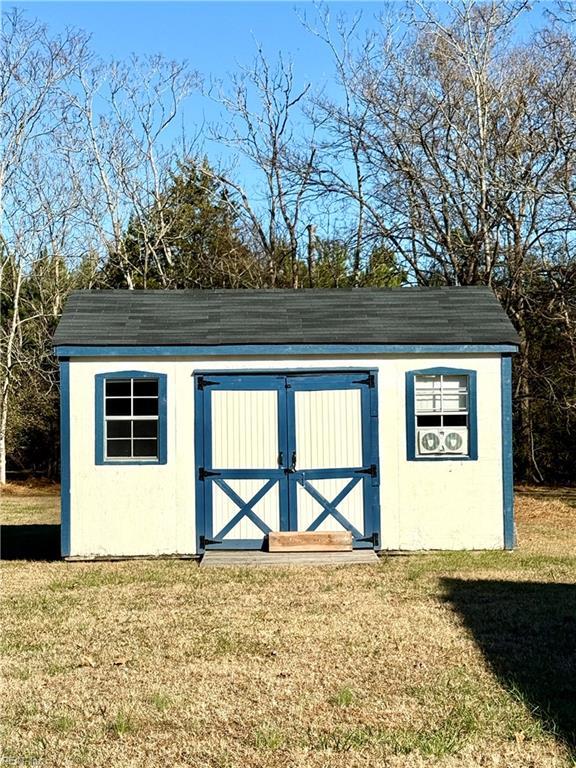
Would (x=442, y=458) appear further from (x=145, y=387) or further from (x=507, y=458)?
(x=145, y=387)

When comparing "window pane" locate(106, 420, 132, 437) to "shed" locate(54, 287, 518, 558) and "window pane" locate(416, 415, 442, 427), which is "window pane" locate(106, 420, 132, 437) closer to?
"shed" locate(54, 287, 518, 558)

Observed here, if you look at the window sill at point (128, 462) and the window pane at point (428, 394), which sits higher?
the window pane at point (428, 394)

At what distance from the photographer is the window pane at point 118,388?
39.0 feet

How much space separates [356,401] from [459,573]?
2634 mm

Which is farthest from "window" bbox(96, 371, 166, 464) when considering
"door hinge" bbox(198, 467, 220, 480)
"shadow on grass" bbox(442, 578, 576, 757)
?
"shadow on grass" bbox(442, 578, 576, 757)

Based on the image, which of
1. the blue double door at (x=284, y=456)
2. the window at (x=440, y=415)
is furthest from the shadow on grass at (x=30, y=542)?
the window at (x=440, y=415)

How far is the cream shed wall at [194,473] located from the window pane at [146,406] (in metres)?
0.21

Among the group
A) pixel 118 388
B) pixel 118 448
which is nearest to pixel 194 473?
pixel 118 448

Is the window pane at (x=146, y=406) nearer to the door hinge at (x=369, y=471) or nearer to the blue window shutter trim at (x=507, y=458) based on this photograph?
the door hinge at (x=369, y=471)

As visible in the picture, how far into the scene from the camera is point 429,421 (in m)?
12.0

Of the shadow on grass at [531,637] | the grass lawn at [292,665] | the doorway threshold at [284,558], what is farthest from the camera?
the doorway threshold at [284,558]

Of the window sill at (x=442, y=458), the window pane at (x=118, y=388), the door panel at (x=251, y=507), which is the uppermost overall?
the window pane at (x=118, y=388)

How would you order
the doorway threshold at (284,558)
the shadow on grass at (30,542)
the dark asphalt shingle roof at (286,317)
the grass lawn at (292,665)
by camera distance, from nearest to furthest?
the grass lawn at (292,665) → the doorway threshold at (284,558) → the dark asphalt shingle roof at (286,317) → the shadow on grass at (30,542)

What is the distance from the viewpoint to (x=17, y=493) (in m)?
23.7
